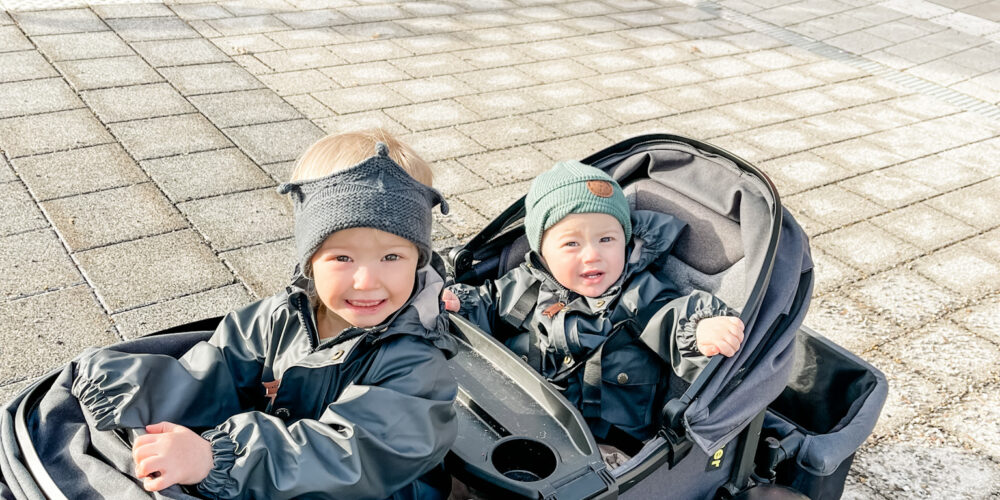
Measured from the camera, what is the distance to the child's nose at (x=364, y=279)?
72.5 inches

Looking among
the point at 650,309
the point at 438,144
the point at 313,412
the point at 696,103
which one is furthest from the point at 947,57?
the point at 313,412

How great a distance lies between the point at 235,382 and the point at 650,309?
1.19 metres

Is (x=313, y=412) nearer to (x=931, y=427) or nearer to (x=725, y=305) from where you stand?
(x=725, y=305)

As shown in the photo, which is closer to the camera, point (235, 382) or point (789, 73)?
point (235, 382)

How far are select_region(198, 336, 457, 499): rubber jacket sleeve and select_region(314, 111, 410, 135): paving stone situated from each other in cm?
336

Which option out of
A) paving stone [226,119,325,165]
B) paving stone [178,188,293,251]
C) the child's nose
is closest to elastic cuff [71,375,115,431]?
the child's nose

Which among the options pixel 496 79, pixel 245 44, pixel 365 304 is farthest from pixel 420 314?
pixel 245 44

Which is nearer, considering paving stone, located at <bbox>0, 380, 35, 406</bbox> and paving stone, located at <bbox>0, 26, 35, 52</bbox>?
paving stone, located at <bbox>0, 380, 35, 406</bbox>

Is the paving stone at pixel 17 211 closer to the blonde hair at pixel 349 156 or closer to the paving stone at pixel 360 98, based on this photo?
the paving stone at pixel 360 98

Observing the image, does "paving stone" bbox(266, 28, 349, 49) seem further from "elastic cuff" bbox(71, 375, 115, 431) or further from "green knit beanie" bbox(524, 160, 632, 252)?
"elastic cuff" bbox(71, 375, 115, 431)

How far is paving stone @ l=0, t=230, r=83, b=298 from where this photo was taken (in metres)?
3.49

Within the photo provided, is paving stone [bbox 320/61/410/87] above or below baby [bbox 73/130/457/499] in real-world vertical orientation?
below

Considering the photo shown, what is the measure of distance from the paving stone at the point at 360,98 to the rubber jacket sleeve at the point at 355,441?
369 centimetres

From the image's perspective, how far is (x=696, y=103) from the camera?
598 centimetres
